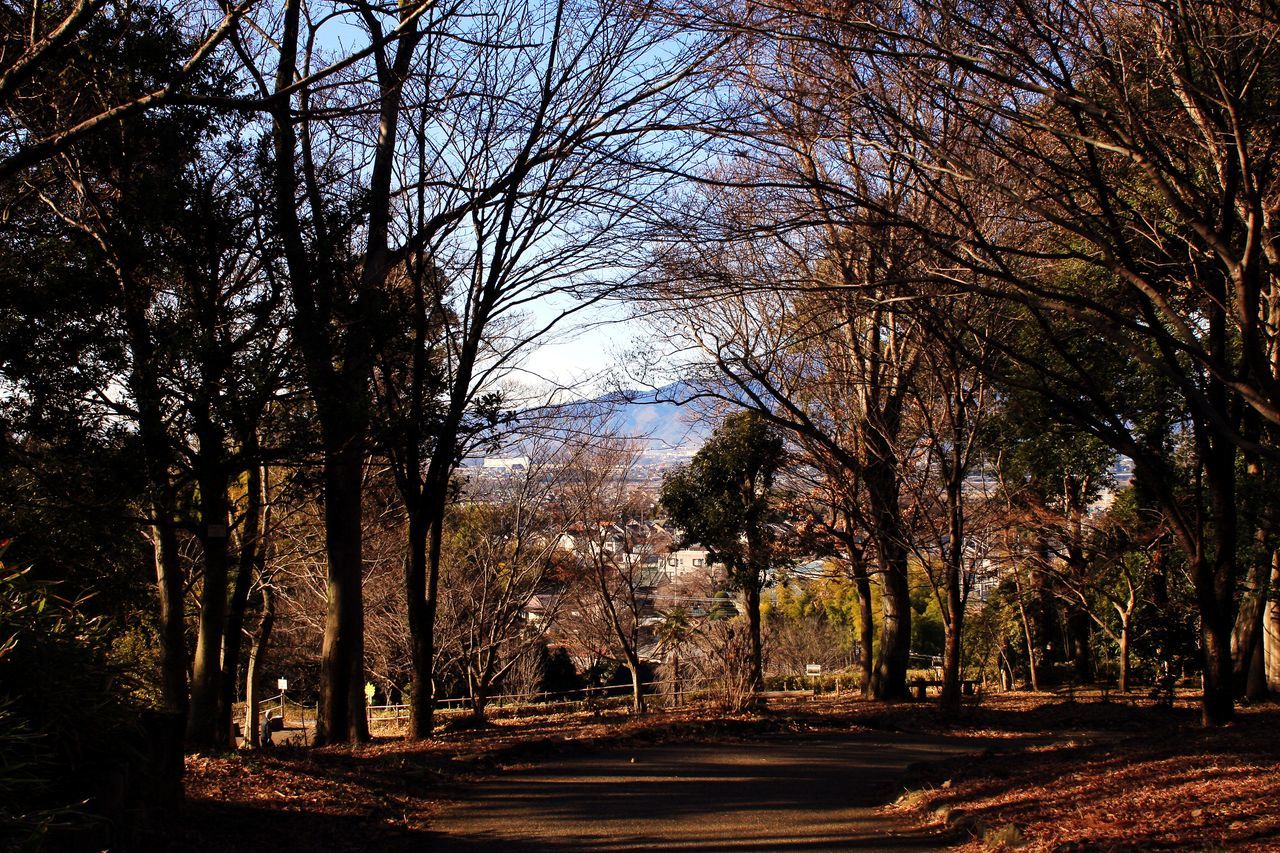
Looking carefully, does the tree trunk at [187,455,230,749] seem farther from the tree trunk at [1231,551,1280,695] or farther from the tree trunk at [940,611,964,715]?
the tree trunk at [1231,551,1280,695]

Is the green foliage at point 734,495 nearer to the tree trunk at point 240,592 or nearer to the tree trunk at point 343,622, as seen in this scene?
the tree trunk at point 240,592

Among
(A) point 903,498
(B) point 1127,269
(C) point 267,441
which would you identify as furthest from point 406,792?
(A) point 903,498

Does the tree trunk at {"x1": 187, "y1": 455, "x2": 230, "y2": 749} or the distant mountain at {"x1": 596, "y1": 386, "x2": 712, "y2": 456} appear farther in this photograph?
the distant mountain at {"x1": 596, "y1": 386, "x2": 712, "y2": 456}

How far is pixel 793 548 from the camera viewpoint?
20.4 meters

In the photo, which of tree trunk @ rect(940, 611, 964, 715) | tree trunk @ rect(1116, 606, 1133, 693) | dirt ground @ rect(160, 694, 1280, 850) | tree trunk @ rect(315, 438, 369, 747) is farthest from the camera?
tree trunk @ rect(1116, 606, 1133, 693)

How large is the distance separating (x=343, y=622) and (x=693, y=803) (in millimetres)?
5034

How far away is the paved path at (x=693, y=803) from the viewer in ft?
20.3

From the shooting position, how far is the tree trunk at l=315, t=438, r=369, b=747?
34.6ft

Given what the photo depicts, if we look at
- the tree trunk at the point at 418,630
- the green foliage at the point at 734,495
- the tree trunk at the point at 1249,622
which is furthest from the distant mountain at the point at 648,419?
the tree trunk at the point at 1249,622

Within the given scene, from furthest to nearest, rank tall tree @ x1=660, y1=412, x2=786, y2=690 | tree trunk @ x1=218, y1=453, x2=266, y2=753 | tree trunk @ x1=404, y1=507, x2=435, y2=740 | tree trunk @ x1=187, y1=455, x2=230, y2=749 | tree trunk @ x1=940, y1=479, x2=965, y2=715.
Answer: tall tree @ x1=660, y1=412, x2=786, y2=690 → tree trunk @ x1=940, y1=479, x2=965, y2=715 → tree trunk @ x1=218, y1=453, x2=266, y2=753 → tree trunk @ x1=404, y1=507, x2=435, y2=740 → tree trunk @ x1=187, y1=455, x2=230, y2=749

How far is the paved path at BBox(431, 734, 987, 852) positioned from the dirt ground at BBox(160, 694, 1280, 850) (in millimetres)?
32

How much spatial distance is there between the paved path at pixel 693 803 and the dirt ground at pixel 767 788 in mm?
32

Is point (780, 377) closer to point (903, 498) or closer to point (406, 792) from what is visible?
point (903, 498)

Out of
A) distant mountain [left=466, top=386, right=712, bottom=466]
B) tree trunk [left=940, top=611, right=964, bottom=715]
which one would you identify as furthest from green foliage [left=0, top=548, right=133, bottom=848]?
tree trunk [left=940, top=611, right=964, bottom=715]
